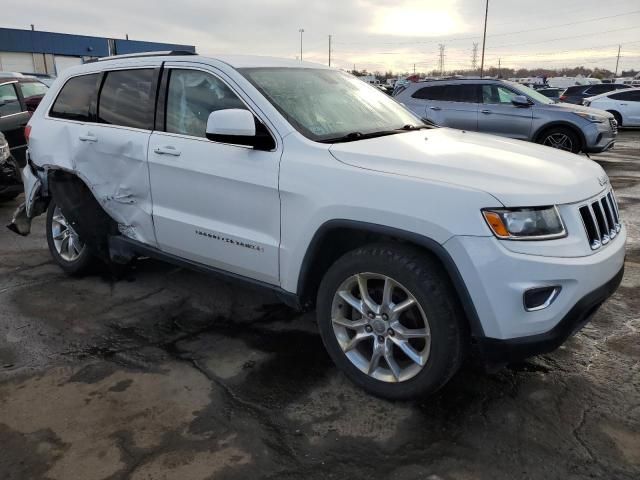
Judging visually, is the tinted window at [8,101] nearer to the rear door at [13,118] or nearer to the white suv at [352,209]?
the rear door at [13,118]

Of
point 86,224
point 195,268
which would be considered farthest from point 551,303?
point 86,224

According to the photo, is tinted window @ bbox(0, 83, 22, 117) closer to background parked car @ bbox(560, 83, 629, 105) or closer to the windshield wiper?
the windshield wiper

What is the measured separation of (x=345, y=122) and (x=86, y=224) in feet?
7.66

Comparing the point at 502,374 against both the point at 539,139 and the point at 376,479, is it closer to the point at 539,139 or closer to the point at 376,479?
the point at 376,479

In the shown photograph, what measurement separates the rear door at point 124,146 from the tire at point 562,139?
8.80m

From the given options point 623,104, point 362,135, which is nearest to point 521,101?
point 362,135

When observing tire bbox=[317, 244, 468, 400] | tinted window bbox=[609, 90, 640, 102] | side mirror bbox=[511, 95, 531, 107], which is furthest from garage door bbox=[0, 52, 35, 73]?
tire bbox=[317, 244, 468, 400]

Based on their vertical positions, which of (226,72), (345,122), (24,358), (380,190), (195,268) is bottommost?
(24,358)

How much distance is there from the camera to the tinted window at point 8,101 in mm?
8961

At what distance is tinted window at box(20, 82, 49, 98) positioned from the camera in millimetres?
9828

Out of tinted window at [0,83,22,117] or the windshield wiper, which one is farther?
tinted window at [0,83,22,117]

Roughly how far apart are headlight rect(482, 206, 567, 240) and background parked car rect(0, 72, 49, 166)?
336 inches

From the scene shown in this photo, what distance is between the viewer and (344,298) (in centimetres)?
296

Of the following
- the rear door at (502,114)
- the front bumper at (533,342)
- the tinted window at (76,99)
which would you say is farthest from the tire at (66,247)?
the rear door at (502,114)
